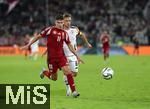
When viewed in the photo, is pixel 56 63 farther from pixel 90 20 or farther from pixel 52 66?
pixel 90 20

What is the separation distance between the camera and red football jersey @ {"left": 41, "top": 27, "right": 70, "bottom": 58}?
16.3 meters

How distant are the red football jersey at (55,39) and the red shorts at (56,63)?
0.39 ft

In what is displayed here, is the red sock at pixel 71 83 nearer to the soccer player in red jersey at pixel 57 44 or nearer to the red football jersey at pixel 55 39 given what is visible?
the soccer player in red jersey at pixel 57 44

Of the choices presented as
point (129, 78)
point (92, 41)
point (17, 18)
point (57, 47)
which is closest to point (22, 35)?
point (17, 18)

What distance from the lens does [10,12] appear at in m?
57.9

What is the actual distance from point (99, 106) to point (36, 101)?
5.62 feet

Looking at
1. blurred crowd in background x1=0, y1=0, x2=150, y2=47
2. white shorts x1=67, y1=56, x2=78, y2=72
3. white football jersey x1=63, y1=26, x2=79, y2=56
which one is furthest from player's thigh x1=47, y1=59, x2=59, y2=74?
blurred crowd in background x1=0, y1=0, x2=150, y2=47

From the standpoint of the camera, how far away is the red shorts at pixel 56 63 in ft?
53.8

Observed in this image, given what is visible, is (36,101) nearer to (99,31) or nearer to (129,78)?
(129,78)

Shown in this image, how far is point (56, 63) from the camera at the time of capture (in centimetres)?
1653

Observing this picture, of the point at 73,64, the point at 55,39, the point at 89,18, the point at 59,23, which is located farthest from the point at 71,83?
the point at 89,18

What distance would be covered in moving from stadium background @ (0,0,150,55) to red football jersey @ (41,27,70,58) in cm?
3696

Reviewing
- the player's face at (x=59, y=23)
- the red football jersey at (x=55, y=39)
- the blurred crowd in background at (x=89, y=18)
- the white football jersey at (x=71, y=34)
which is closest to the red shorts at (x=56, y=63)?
the red football jersey at (x=55, y=39)

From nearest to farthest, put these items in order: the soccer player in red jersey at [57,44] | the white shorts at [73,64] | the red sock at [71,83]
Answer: the red sock at [71,83] → the soccer player in red jersey at [57,44] → the white shorts at [73,64]
